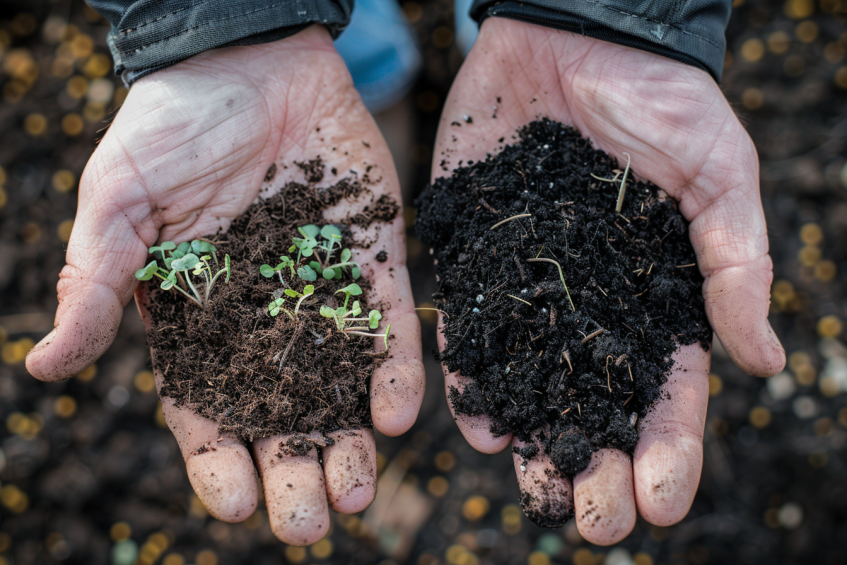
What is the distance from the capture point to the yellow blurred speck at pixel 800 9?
3.19 metres

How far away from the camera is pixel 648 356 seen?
1925mm

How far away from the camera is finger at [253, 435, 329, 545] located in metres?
1.71

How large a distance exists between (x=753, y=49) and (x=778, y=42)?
0.50ft

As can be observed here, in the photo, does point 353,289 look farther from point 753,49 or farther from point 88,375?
point 753,49

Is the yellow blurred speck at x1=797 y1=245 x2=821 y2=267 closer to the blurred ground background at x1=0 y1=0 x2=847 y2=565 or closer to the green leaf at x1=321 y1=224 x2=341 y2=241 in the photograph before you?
the blurred ground background at x1=0 y1=0 x2=847 y2=565

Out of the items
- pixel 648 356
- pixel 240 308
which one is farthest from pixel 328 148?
pixel 648 356

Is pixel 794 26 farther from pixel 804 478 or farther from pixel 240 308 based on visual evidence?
pixel 240 308

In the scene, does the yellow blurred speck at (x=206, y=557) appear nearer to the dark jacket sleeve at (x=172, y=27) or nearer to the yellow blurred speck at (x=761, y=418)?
the dark jacket sleeve at (x=172, y=27)

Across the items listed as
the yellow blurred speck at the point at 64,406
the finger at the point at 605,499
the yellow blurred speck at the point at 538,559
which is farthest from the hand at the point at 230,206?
the yellow blurred speck at the point at 538,559

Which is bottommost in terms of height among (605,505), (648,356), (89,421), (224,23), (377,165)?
(89,421)

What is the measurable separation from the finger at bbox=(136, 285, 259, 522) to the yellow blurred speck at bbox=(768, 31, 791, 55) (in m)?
3.79

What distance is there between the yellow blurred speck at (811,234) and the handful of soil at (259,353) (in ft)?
8.97

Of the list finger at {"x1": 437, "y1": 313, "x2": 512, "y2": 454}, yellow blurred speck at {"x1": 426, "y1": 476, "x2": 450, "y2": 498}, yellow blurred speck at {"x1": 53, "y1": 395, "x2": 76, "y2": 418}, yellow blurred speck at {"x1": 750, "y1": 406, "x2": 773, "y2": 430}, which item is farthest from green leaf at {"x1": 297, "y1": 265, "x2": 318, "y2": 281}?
yellow blurred speck at {"x1": 750, "y1": 406, "x2": 773, "y2": 430}

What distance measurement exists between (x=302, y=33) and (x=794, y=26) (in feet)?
10.0
